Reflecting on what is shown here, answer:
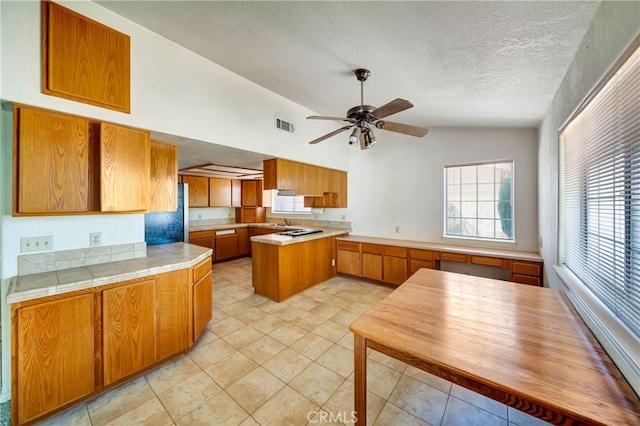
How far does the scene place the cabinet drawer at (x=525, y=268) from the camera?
2.97 metres

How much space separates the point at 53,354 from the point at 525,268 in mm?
4668

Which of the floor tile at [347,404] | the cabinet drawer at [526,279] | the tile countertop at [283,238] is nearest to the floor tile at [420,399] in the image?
the floor tile at [347,404]

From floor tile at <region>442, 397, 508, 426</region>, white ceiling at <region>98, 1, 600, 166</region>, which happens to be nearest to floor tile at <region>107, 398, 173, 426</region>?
floor tile at <region>442, 397, 508, 426</region>

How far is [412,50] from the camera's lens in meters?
1.83

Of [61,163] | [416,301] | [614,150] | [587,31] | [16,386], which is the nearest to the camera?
[614,150]

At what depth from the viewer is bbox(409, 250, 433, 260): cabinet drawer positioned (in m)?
3.77

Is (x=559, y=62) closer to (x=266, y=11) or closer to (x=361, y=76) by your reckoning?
(x=361, y=76)

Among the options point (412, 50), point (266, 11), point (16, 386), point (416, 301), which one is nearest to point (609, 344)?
point (416, 301)

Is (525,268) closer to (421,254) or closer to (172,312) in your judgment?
(421,254)

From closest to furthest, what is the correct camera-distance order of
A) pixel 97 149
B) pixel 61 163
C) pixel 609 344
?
1. pixel 609 344
2. pixel 61 163
3. pixel 97 149

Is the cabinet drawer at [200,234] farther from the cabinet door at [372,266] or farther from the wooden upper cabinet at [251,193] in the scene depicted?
the cabinet door at [372,266]

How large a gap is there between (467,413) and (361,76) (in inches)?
114

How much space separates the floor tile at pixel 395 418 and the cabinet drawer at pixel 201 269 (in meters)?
2.00

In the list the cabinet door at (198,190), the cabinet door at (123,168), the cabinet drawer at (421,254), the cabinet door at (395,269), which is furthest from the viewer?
the cabinet door at (198,190)
